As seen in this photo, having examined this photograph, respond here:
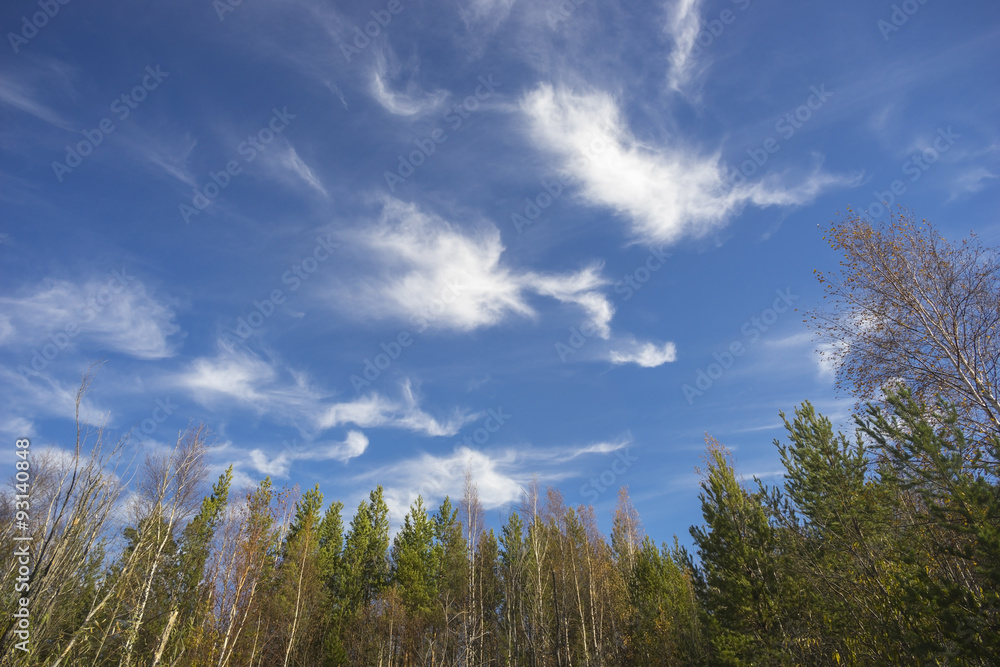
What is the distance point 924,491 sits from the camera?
666 centimetres

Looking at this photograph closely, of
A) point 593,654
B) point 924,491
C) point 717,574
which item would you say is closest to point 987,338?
point 924,491

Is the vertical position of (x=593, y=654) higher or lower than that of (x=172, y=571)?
lower

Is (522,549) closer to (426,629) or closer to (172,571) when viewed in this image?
(426,629)

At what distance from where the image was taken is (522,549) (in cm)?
2955

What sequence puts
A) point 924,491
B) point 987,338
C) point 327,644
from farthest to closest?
1. point 327,644
2. point 987,338
3. point 924,491

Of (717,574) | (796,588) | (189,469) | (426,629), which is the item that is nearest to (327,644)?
(426,629)

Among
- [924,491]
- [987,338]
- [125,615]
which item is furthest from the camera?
[125,615]

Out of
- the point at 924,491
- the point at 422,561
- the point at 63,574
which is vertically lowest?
the point at 63,574

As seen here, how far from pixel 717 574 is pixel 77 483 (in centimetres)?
1914

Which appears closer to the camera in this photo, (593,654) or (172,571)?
(172,571)

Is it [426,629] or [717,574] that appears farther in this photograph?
[426,629]

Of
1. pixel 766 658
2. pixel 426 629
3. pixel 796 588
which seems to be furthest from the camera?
pixel 426 629

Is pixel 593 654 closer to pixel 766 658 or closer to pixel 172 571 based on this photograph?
pixel 766 658

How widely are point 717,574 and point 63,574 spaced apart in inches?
742
